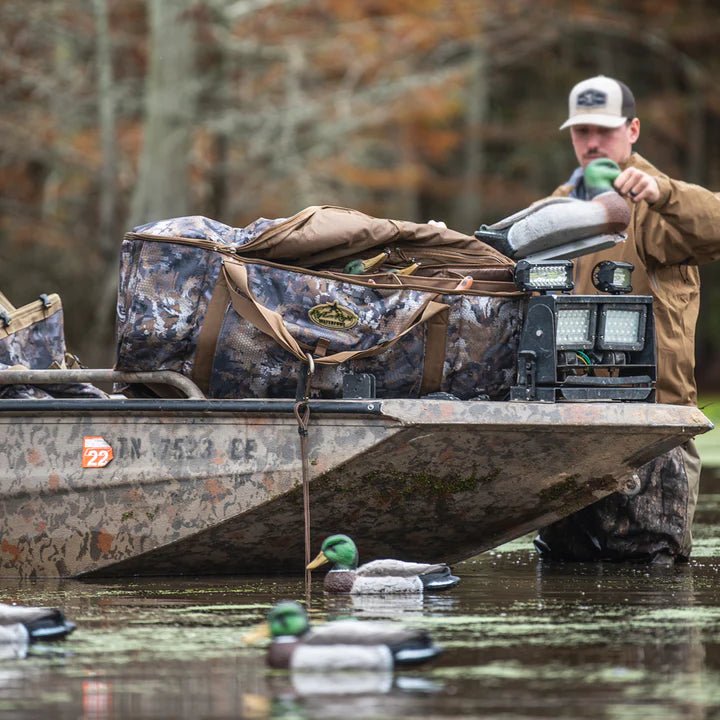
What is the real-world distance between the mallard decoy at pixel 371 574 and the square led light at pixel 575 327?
964 mm

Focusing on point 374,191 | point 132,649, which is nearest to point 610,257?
point 132,649

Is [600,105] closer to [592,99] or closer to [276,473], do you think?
[592,99]

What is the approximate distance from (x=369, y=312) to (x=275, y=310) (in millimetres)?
349

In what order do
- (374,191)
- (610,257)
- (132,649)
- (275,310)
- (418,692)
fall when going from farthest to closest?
1. (374,191)
2. (610,257)
3. (275,310)
4. (132,649)
5. (418,692)

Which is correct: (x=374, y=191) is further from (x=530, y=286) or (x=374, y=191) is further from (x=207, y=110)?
(x=530, y=286)

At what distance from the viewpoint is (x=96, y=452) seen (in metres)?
7.04

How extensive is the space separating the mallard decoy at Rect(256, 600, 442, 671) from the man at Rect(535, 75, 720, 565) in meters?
2.99

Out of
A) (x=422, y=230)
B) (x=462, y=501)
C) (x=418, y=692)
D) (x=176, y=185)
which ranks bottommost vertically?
(x=418, y=692)

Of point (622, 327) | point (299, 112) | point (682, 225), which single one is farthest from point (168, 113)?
point (622, 327)

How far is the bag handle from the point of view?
6.71m

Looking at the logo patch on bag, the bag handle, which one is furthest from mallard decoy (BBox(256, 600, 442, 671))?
the logo patch on bag

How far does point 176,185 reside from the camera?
75.6 feet

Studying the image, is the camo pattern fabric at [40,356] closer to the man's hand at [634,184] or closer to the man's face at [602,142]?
the man's hand at [634,184]

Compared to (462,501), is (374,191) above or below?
above
